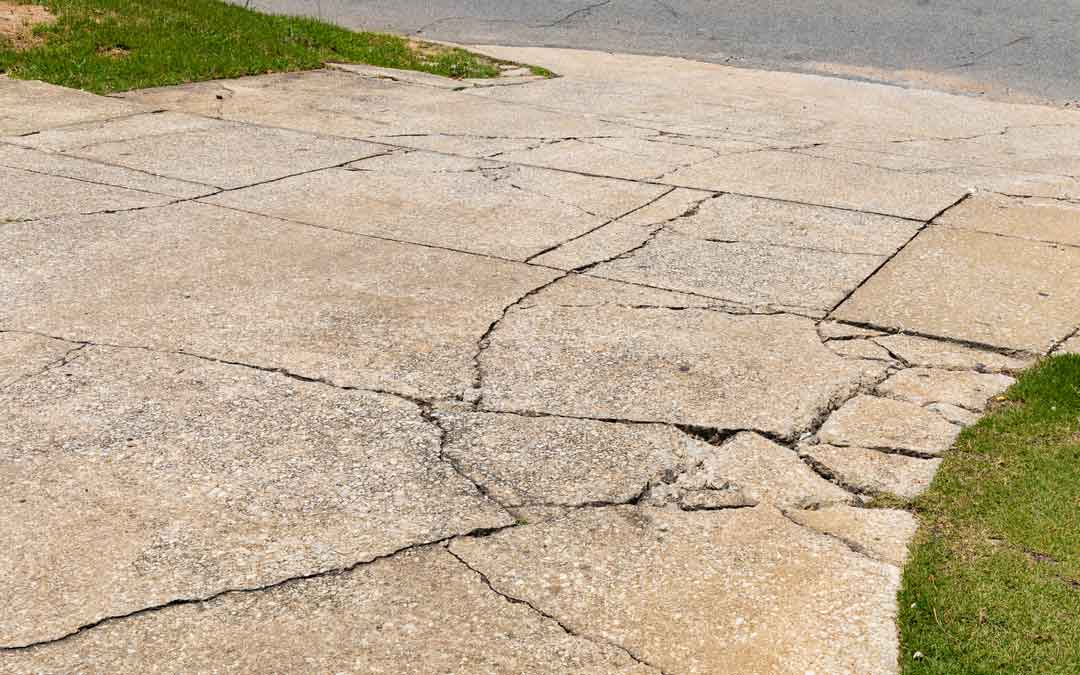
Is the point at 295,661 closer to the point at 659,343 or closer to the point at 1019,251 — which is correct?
the point at 659,343

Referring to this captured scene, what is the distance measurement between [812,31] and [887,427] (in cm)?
1099

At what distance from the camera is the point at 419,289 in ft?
19.0

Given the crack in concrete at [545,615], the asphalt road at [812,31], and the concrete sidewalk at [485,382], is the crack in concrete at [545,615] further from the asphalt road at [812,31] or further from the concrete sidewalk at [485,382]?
the asphalt road at [812,31]

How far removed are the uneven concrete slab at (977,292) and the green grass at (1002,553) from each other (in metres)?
0.89

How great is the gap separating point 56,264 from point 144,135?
3038 mm

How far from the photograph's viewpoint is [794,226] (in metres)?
7.08

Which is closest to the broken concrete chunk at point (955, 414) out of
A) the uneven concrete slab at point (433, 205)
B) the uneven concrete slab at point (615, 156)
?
the uneven concrete slab at point (433, 205)

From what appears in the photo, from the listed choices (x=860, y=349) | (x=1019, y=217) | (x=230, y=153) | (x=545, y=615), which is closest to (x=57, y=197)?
(x=230, y=153)

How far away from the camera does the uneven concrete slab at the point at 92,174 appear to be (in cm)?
724

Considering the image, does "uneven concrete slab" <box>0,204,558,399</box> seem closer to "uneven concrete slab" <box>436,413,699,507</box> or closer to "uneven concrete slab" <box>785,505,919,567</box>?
"uneven concrete slab" <box>436,413,699,507</box>

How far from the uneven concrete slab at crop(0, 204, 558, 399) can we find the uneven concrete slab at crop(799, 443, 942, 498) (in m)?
1.45

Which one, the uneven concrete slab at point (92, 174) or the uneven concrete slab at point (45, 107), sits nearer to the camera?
the uneven concrete slab at point (92, 174)

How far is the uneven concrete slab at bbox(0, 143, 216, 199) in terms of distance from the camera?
7.24 metres

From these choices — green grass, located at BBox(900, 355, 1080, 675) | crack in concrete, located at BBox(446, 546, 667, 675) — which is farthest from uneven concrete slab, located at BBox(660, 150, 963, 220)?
crack in concrete, located at BBox(446, 546, 667, 675)
